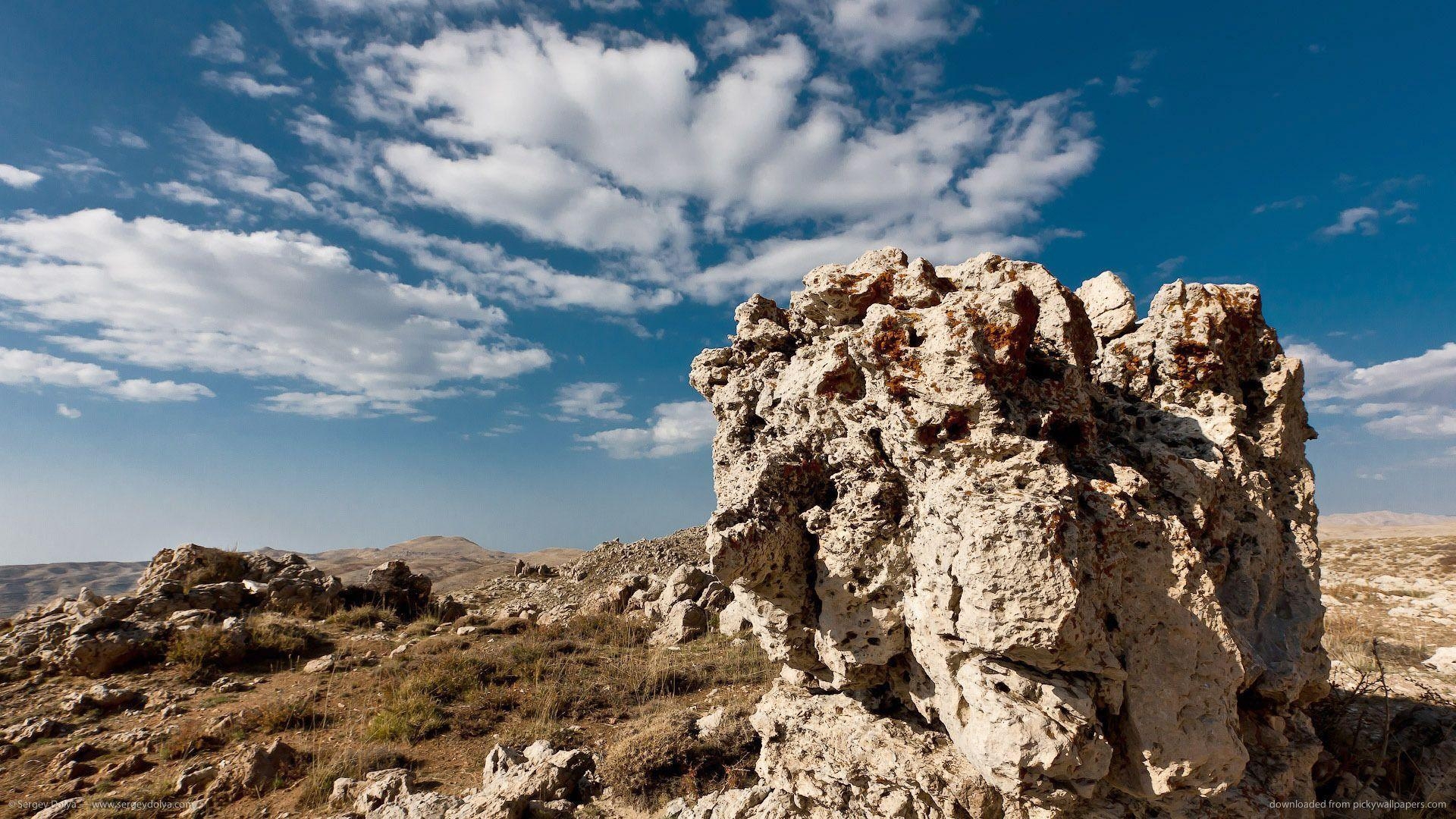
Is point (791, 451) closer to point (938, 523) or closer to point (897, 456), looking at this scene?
point (897, 456)

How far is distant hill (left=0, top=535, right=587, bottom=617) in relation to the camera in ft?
110

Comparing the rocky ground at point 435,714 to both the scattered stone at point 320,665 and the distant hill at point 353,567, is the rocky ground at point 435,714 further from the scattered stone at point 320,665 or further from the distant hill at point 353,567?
the distant hill at point 353,567

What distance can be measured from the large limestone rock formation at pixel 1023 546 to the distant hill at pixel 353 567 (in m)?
24.1

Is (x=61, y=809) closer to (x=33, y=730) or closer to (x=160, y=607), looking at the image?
(x=33, y=730)

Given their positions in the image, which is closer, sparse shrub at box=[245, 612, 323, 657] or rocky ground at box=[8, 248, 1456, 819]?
rocky ground at box=[8, 248, 1456, 819]

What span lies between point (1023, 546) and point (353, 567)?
52078 mm

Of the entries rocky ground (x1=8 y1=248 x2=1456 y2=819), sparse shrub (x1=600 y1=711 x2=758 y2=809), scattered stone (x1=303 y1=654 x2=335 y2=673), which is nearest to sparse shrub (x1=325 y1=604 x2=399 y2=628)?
scattered stone (x1=303 y1=654 x2=335 y2=673)

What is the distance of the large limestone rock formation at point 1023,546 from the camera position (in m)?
3.34

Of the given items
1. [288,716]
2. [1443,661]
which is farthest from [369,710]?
[1443,661]

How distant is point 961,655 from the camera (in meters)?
3.61

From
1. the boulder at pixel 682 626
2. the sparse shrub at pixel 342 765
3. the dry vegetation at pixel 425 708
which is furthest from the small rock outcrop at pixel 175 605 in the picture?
the boulder at pixel 682 626

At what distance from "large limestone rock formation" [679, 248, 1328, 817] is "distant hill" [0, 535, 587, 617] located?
24.1 m

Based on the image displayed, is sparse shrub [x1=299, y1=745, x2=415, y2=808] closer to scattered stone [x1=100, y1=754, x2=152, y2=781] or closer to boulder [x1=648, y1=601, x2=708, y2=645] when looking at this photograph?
scattered stone [x1=100, y1=754, x2=152, y2=781]

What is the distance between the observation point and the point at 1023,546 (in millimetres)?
3186
